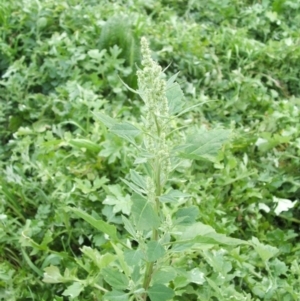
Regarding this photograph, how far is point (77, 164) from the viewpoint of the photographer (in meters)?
2.56

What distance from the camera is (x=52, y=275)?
6.69 feet

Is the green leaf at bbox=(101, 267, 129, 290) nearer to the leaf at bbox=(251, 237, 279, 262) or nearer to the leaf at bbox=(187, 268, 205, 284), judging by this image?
the leaf at bbox=(187, 268, 205, 284)

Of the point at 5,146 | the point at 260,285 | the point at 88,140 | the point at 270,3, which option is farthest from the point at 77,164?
the point at 270,3

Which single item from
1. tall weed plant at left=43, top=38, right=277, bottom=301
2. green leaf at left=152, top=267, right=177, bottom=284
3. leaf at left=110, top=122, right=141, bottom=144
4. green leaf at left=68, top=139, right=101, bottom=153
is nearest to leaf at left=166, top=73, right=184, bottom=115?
tall weed plant at left=43, top=38, right=277, bottom=301

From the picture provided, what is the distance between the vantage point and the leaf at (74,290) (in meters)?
1.94

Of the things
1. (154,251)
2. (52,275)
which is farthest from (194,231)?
(52,275)

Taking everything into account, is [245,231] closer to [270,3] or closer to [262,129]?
[262,129]

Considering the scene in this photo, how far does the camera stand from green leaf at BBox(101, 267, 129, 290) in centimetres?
161

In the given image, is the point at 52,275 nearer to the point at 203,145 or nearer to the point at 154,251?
the point at 154,251

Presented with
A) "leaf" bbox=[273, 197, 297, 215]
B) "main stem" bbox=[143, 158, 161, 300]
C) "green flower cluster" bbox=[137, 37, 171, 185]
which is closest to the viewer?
"green flower cluster" bbox=[137, 37, 171, 185]

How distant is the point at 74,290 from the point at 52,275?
0.42 feet

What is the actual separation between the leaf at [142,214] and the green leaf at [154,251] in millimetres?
89

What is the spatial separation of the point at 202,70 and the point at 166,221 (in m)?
1.83

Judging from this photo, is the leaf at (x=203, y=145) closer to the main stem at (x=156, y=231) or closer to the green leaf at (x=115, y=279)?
the main stem at (x=156, y=231)
